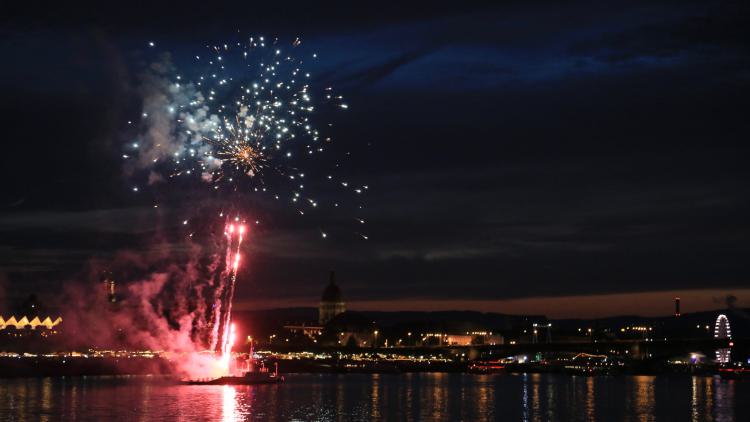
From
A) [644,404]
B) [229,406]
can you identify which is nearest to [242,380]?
[229,406]

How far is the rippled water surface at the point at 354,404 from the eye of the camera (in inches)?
2808

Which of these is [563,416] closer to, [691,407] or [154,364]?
[691,407]

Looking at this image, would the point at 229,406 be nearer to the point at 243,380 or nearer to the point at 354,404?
the point at 354,404

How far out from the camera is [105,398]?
8706 centimetres

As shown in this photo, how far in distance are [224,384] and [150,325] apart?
6125 centimetres

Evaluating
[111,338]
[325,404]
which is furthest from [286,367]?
[325,404]

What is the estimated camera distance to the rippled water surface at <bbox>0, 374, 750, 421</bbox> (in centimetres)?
7131

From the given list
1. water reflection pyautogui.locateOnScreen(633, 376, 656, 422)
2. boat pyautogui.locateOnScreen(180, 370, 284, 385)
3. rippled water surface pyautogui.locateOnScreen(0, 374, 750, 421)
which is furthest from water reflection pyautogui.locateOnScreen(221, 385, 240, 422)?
Answer: water reflection pyautogui.locateOnScreen(633, 376, 656, 422)

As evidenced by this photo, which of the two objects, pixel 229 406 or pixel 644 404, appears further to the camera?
pixel 644 404

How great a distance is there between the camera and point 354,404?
8500 centimetres

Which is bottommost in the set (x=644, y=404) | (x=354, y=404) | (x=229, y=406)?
(x=644, y=404)

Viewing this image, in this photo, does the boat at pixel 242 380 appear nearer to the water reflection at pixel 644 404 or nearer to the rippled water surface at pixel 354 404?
the rippled water surface at pixel 354 404

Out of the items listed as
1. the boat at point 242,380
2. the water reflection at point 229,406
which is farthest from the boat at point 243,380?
the water reflection at point 229,406

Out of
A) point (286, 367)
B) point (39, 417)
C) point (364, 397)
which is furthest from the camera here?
point (286, 367)
